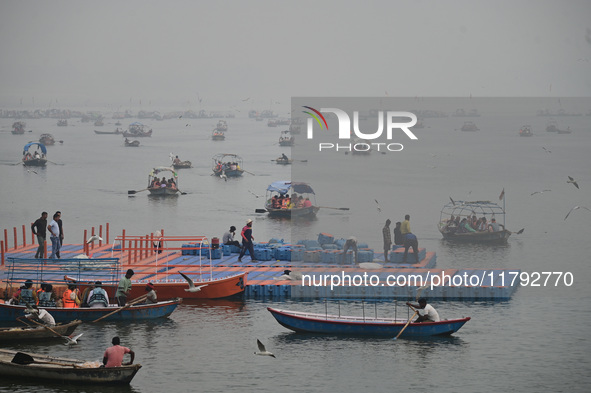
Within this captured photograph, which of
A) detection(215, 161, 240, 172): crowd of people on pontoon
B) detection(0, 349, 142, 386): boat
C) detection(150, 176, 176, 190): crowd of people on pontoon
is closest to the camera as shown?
detection(0, 349, 142, 386): boat

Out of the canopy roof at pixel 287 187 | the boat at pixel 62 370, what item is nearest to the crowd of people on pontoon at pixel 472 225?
the canopy roof at pixel 287 187

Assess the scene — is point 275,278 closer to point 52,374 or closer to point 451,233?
point 52,374

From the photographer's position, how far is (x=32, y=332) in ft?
113

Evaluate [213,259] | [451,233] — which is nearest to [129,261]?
[213,259]

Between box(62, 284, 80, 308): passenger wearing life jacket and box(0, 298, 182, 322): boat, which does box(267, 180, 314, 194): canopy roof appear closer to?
box(0, 298, 182, 322): boat

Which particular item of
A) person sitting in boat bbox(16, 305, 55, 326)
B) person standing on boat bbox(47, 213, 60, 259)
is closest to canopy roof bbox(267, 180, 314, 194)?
person standing on boat bbox(47, 213, 60, 259)

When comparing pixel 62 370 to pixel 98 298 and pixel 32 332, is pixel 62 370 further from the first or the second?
pixel 98 298

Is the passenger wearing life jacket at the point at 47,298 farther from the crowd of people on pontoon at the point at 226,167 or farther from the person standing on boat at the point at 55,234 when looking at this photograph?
the crowd of people on pontoon at the point at 226,167

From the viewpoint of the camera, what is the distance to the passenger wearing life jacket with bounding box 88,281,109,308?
3684 cm

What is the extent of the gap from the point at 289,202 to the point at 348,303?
3848 centimetres

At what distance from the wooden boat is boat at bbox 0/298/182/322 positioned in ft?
5.47

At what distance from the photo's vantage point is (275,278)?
42.8 metres

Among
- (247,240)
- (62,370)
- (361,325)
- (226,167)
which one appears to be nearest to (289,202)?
(247,240)

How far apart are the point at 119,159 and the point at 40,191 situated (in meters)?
61.1
